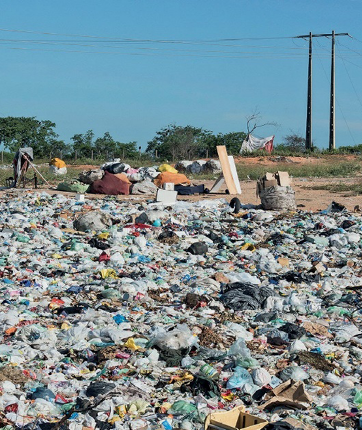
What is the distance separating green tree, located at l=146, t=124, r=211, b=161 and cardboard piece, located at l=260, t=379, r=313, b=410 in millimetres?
26923

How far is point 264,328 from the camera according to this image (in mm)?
5031

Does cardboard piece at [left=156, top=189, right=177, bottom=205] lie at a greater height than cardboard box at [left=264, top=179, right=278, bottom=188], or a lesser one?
lesser

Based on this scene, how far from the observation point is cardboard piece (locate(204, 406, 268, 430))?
3.04 m

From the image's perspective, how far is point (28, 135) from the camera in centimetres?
3509

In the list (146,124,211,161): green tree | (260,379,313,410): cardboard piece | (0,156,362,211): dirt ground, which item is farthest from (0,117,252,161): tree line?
(260,379,313,410): cardboard piece

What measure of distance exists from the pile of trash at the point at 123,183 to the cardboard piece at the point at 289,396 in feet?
30.2

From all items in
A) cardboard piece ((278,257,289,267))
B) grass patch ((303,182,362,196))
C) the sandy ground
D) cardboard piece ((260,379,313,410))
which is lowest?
cardboard piece ((260,379,313,410))

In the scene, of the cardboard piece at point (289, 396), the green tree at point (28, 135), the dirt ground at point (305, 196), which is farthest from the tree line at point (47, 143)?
the cardboard piece at point (289, 396)

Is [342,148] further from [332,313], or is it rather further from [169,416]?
[169,416]

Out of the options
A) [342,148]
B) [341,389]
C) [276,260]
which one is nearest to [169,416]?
→ [341,389]

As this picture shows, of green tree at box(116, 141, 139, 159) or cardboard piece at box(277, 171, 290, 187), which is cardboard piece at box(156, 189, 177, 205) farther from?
green tree at box(116, 141, 139, 159)

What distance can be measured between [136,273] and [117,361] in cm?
262

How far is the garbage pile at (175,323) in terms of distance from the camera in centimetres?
357

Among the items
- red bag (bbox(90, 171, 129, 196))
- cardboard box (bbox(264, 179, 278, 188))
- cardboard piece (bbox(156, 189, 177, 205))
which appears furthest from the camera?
red bag (bbox(90, 171, 129, 196))
